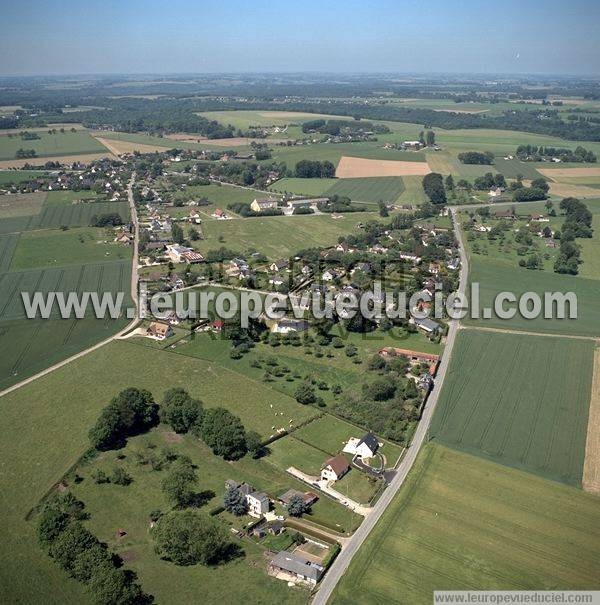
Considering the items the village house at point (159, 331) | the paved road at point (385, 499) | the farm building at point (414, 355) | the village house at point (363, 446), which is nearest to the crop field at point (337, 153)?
the village house at point (159, 331)

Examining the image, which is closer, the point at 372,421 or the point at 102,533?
the point at 102,533

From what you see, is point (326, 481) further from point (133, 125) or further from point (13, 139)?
point (133, 125)

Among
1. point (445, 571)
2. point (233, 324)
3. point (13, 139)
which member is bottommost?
point (445, 571)

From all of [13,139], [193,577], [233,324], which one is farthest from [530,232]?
[13,139]

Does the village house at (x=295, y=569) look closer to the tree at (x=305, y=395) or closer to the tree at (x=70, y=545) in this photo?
the tree at (x=70, y=545)

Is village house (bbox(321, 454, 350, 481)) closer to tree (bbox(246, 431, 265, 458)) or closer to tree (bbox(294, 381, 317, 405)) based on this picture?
tree (bbox(246, 431, 265, 458))

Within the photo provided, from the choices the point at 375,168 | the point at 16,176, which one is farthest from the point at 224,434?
the point at 16,176
